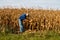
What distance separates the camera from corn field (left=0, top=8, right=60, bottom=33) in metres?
15.2

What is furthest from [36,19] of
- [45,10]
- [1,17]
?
[1,17]

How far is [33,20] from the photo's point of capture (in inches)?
623

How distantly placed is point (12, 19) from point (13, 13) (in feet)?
1.87

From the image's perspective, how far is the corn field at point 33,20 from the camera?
15.2 metres

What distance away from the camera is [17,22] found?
1591cm

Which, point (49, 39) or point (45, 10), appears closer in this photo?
point (49, 39)

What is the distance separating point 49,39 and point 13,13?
602cm

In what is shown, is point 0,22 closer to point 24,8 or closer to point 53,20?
point 24,8

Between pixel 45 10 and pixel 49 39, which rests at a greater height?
pixel 45 10

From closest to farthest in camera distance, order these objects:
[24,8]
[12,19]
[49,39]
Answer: [49,39]
[12,19]
[24,8]

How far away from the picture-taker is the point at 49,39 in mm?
11062

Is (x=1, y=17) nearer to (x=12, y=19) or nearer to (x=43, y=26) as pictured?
(x=12, y=19)

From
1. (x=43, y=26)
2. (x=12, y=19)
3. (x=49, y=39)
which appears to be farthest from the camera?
(x=12, y=19)

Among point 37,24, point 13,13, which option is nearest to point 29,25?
point 37,24
